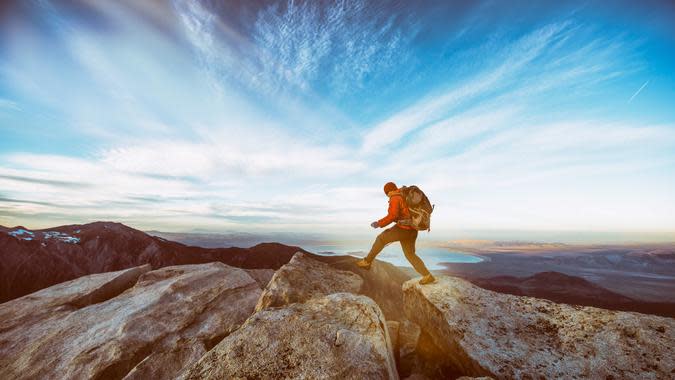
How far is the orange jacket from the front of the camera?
341 inches

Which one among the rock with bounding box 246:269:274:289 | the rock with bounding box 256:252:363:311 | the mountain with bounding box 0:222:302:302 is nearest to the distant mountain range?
the mountain with bounding box 0:222:302:302

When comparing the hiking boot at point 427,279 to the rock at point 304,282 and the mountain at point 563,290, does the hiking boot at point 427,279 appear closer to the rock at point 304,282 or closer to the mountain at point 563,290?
the rock at point 304,282

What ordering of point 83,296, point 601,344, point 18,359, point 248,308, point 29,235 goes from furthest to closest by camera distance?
point 29,235, point 83,296, point 248,308, point 18,359, point 601,344

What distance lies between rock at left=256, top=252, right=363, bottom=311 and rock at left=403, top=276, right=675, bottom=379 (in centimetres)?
351

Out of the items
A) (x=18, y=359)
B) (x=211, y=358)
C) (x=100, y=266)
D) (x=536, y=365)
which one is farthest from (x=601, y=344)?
(x=100, y=266)

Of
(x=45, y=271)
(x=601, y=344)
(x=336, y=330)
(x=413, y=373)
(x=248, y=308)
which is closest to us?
(x=336, y=330)

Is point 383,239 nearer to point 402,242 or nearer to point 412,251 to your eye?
point 402,242

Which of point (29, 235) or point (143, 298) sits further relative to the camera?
point (29, 235)

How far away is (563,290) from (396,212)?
175291 mm

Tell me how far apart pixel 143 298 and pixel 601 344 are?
15.2 meters

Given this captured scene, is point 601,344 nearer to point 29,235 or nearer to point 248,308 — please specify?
point 248,308

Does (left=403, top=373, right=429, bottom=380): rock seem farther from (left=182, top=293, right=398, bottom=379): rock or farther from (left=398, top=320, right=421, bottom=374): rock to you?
(left=182, top=293, right=398, bottom=379): rock

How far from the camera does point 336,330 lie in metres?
5.96

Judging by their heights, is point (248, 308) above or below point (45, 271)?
above
